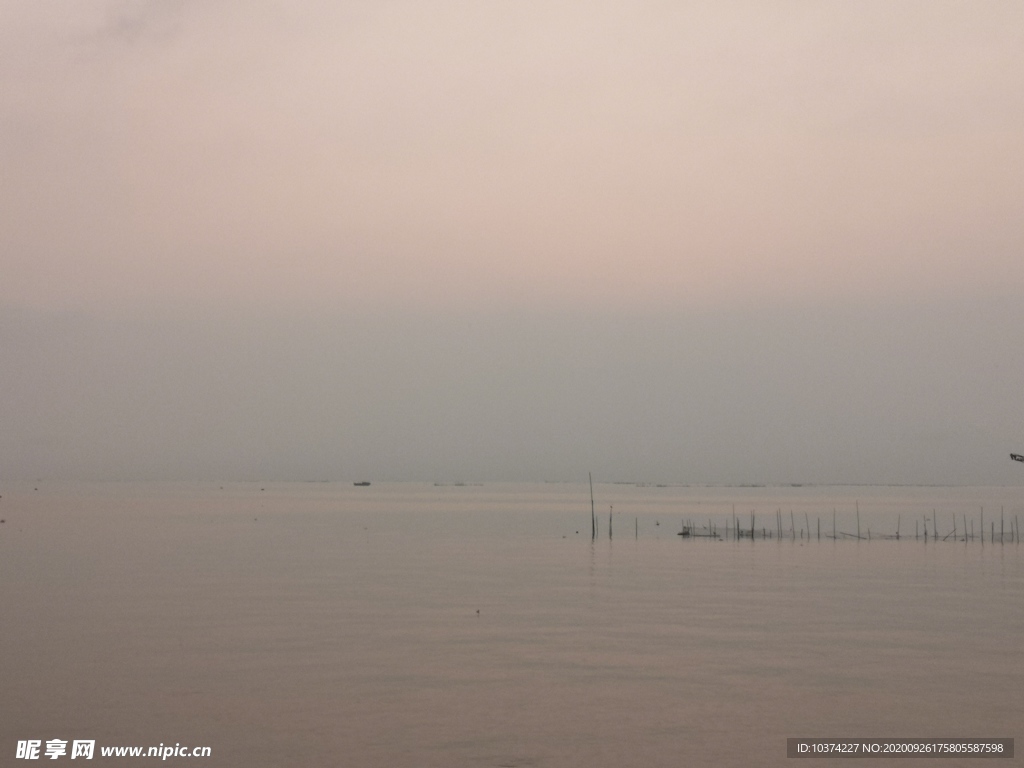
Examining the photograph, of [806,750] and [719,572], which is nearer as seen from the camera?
[806,750]

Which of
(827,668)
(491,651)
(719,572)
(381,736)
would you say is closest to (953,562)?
(719,572)

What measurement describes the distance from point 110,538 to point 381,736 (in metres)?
59.9

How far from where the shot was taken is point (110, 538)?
75875mm

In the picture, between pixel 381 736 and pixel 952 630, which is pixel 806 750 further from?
pixel 952 630

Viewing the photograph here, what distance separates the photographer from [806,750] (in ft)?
71.8

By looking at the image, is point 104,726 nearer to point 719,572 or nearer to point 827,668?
point 827,668

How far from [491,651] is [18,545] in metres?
47.4

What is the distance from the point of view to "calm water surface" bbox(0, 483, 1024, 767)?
22391 mm

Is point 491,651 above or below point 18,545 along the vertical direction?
below

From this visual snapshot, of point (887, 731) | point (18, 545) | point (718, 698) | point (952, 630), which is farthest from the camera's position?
point (18, 545)

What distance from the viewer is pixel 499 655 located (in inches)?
1211

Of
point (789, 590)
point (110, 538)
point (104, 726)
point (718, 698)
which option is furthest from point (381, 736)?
point (110, 538)

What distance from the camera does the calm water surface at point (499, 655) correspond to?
2239 cm

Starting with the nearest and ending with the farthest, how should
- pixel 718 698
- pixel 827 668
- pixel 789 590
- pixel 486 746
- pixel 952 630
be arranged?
1. pixel 486 746
2. pixel 718 698
3. pixel 827 668
4. pixel 952 630
5. pixel 789 590
